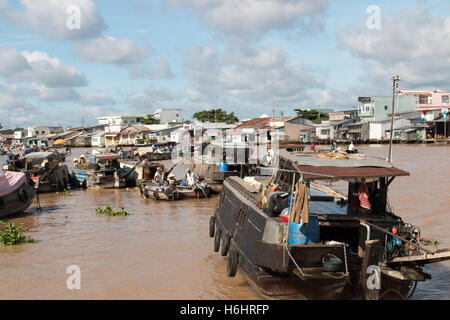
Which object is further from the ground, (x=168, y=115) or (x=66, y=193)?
(x=168, y=115)

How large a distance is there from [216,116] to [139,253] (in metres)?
70.7

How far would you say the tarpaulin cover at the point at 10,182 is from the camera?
1553 centimetres

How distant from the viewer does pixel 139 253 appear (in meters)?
11.1

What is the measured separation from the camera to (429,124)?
55.7m

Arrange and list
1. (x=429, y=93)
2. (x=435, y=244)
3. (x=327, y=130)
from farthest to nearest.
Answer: (x=327, y=130), (x=429, y=93), (x=435, y=244)

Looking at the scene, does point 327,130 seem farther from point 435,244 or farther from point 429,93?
point 435,244

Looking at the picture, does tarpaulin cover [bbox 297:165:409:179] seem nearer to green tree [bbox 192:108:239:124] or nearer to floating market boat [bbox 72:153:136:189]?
floating market boat [bbox 72:153:136:189]

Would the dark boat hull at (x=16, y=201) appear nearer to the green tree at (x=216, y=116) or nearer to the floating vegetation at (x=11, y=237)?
the floating vegetation at (x=11, y=237)

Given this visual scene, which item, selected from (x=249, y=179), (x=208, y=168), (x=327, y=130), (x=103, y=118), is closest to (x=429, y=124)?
(x=327, y=130)

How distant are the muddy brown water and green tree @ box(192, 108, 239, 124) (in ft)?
204

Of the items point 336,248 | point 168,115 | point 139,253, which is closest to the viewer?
point 336,248

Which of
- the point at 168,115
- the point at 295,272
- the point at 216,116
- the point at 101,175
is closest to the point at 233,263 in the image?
the point at 295,272

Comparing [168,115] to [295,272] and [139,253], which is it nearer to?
[139,253]

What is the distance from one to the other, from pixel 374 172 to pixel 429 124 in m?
54.0
